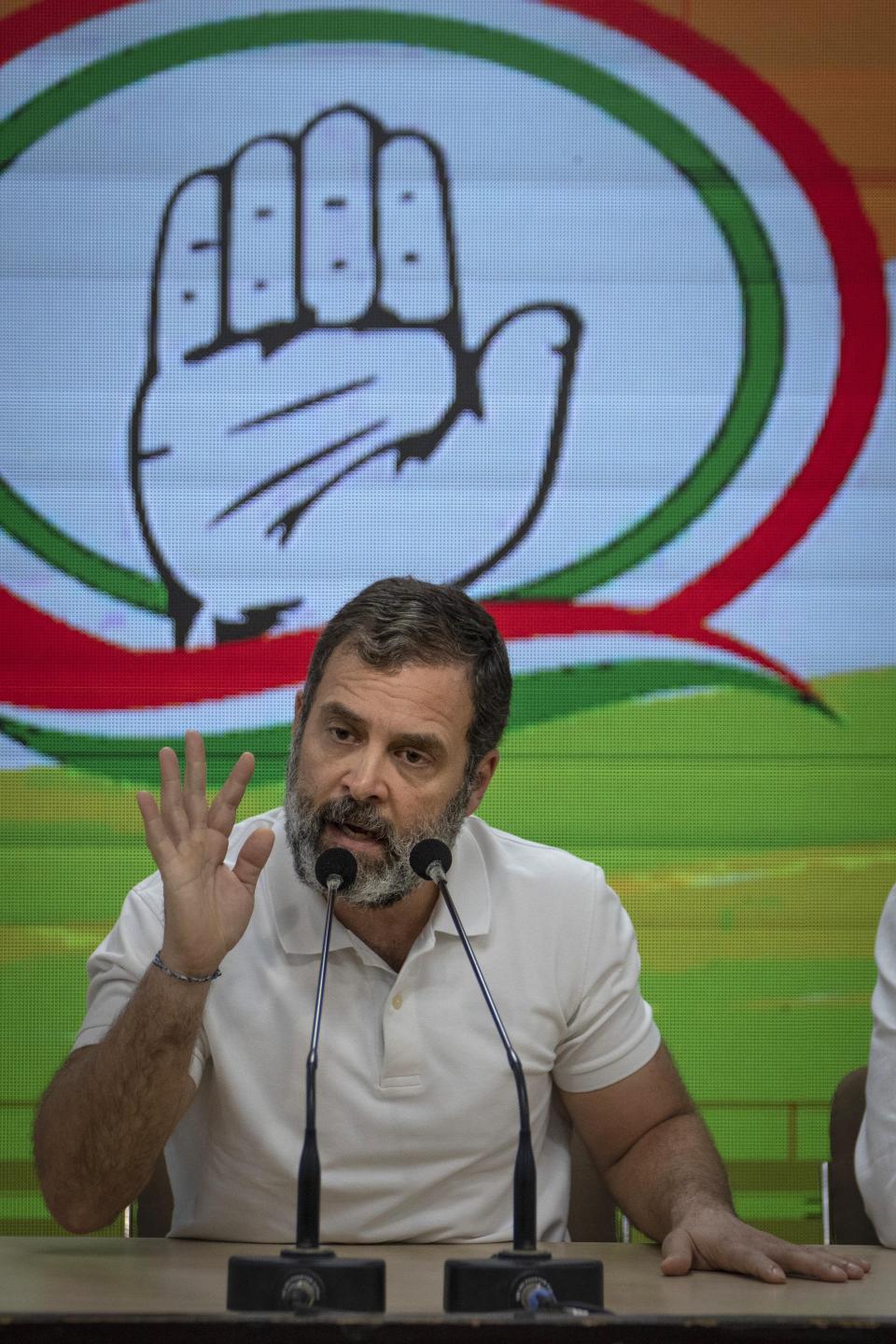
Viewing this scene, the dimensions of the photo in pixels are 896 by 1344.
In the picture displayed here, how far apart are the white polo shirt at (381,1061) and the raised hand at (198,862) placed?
232mm

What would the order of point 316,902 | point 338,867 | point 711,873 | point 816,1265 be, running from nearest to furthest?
point 816,1265, point 338,867, point 316,902, point 711,873

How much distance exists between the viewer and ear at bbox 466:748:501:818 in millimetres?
2258

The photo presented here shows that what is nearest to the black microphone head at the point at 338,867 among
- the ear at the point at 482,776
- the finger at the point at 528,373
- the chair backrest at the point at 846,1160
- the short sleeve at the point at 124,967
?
the short sleeve at the point at 124,967

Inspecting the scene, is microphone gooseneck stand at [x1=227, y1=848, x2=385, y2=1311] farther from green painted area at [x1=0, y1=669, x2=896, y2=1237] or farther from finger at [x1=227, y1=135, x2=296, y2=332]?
finger at [x1=227, y1=135, x2=296, y2=332]

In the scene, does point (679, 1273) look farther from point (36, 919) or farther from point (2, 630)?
point (2, 630)

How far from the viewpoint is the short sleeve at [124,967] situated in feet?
6.47

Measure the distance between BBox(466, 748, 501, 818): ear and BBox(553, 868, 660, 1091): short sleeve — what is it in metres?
0.24

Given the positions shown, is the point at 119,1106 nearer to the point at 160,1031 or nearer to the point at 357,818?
the point at 160,1031

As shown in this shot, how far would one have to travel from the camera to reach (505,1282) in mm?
1286

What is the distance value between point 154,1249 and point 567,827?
1400mm

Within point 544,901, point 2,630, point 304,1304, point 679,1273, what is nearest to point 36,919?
point 2,630

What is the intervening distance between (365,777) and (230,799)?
219mm

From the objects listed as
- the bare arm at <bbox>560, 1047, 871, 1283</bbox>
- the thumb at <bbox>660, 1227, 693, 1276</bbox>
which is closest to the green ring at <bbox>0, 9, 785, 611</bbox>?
the bare arm at <bbox>560, 1047, 871, 1283</bbox>

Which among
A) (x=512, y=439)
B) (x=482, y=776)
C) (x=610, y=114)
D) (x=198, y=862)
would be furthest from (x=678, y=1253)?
(x=610, y=114)
